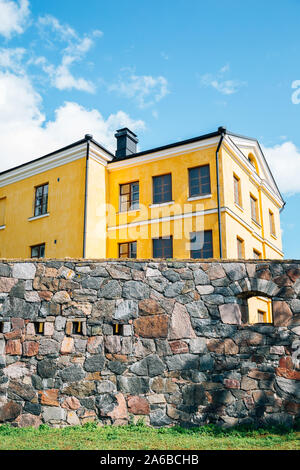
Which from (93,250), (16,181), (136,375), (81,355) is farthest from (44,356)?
(16,181)

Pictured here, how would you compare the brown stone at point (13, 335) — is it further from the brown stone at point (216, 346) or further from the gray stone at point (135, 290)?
the brown stone at point (216, 346)

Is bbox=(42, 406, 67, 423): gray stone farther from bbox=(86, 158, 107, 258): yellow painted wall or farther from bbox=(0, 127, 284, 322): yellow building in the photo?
bbox=(86, 158, 107, 258): yellow painted wall

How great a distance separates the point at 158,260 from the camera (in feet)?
25.6

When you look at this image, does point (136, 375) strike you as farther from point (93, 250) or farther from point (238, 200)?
point (238, 200)

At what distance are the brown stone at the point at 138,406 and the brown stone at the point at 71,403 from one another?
0.84 metres

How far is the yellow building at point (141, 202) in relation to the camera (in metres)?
15.5

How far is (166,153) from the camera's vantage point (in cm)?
1670

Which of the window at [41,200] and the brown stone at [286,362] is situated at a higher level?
the window at [41,200]

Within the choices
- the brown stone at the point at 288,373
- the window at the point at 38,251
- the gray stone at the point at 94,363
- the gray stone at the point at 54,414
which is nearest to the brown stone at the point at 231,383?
the brown stone at the point at 288,373

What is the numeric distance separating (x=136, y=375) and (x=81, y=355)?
99 centimetres

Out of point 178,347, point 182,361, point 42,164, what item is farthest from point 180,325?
point 42,164

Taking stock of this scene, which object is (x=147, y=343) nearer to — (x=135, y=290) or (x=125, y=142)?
(x=135, y=290)

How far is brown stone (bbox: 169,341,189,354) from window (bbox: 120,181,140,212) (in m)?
10.3

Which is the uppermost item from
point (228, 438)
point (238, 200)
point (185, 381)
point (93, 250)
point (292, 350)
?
point (238, 200)
